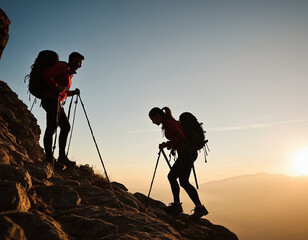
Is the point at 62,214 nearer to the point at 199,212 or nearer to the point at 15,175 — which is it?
the point at 15,175

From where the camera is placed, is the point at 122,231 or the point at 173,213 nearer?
the point at 122,231

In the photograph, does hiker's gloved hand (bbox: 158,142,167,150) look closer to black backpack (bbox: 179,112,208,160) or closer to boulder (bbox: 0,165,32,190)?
black backpack (bbox: 179,112,208,160)

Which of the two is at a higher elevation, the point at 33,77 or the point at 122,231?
the point at 33,77

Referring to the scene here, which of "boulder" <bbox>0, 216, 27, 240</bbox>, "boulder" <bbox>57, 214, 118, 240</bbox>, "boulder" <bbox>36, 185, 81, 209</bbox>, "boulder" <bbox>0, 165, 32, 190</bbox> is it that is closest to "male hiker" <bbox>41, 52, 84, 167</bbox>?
"boulder" <bbox>36, 185, 81, 209</bbox>

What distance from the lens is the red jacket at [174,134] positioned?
6734mm

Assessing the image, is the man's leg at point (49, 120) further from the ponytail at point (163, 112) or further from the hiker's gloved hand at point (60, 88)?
the ponytail at point (163, 112)

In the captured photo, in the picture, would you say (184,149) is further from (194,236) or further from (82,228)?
(82,228)

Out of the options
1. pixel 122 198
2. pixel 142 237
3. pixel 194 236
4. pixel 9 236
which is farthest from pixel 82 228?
pixel 194 236

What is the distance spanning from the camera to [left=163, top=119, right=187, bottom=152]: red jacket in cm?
673

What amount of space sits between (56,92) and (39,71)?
0.69 m

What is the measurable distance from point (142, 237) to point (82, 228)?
3.04 ft

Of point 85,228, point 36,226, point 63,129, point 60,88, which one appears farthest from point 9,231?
point 63,129

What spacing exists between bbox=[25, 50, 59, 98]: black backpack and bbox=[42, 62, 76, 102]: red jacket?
196 mm

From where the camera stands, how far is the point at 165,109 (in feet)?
23.2
